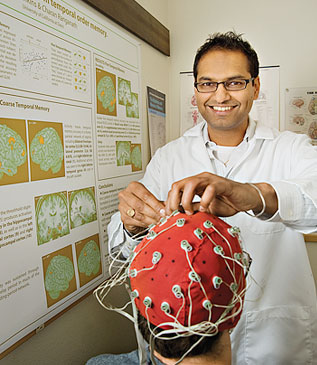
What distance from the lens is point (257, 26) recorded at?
221cm

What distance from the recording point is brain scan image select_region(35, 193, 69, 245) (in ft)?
3.71

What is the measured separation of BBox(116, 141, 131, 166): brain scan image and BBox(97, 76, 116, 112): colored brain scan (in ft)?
0.58

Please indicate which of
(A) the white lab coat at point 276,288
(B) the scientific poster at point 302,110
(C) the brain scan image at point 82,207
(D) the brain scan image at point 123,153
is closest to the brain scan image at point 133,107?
(D) the brain scan image at point 123,153

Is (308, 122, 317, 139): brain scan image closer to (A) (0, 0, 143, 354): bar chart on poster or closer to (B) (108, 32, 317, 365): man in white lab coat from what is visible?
(B) (108, 32, 317, 365): man in white lab coat

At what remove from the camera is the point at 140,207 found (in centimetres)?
102

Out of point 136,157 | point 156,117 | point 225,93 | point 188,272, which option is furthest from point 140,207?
A: point 156,117

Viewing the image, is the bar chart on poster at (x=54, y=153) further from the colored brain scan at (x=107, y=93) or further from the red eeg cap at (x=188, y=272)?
the red eeg cap at (x=188, y=272)

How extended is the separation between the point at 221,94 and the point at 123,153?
1.88ft

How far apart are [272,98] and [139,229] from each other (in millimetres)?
1524

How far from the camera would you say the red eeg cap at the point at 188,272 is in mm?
712

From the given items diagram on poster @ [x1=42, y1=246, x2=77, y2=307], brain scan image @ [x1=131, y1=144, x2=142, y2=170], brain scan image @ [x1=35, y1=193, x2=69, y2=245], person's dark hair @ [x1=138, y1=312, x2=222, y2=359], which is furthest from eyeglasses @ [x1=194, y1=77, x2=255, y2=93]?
person's dark hair @ [x1=138, y1=312, x2=222, y2=359]

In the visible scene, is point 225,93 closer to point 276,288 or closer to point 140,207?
point 140,207

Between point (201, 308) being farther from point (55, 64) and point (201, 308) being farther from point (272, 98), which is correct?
point (272, 98)

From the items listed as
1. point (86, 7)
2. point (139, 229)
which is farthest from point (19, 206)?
point (86, 7)
